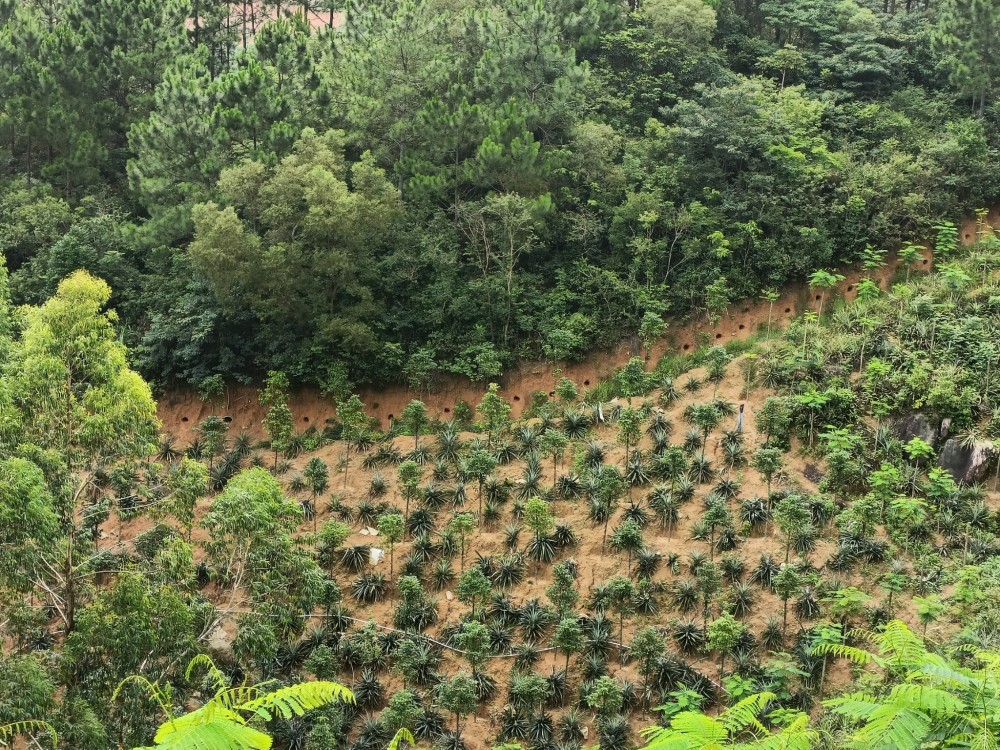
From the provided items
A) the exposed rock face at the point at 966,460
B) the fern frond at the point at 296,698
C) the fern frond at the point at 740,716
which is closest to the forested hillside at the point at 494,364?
the exposed rock face at the point at 966,460

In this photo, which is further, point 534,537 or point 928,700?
point 534,537

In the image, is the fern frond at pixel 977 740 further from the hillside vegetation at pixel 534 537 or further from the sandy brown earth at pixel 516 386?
the sandy brown earth at pixel 516 386

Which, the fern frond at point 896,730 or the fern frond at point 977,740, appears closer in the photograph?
the fern frond at point 977,740

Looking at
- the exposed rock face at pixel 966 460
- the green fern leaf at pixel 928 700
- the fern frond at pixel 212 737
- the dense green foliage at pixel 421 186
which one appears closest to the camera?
the fern frond at pixel 212 737

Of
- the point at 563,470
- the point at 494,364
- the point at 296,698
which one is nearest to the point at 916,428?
the point at 563,470

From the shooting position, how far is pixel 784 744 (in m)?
4.92

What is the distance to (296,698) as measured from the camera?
494 centimetres

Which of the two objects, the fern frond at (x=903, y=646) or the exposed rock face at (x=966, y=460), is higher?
the fern frond at (x=903, y=646)

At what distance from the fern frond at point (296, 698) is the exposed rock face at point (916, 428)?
15.8m

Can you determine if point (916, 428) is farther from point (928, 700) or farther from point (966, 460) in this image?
point (928, 700)

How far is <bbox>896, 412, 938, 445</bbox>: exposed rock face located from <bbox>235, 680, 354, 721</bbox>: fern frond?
15.8 metres

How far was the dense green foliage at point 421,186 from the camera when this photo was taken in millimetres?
23172

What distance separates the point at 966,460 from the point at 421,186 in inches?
552

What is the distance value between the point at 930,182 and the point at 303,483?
57.3 feet
